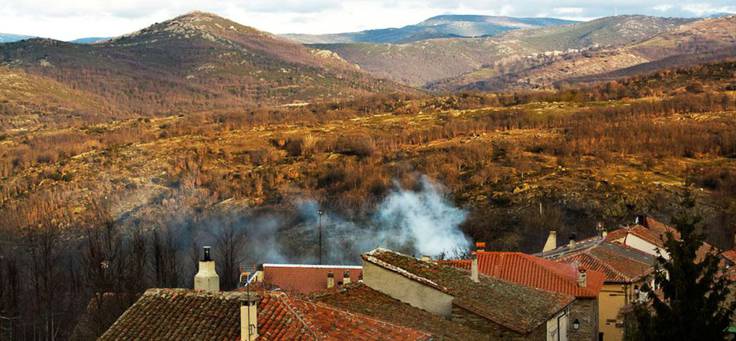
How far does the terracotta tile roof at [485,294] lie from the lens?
24641 millimetres

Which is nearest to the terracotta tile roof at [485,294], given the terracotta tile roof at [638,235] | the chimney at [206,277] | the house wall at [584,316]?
the chimney at [206,277]

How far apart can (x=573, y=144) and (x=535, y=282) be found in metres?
145

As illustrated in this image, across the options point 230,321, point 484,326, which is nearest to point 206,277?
point 230,321

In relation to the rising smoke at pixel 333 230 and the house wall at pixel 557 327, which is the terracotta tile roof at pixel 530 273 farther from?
the rising smoke at pixel 333 230

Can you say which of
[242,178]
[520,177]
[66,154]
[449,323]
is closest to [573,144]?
[520,177]

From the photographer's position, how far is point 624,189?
485ft

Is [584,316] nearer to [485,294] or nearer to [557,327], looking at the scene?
[557,327]

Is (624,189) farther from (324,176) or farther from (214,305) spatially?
(214,305)

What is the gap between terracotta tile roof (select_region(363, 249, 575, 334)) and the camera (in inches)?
970

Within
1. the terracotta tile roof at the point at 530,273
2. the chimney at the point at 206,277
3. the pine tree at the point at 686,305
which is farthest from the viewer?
the terracotta tile roof at the point at 530,273

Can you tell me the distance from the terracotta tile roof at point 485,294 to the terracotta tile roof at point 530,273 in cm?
561

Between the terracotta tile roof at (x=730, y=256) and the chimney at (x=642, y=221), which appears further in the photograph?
the chimney at (x=642, y=221)

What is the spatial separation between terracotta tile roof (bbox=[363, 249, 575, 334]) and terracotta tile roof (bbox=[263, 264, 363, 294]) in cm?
1933

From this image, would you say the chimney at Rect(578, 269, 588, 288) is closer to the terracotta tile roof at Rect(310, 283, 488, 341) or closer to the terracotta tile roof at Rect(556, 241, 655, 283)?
the terracotta tile roof at Rect(556, 241, 655, 283)
